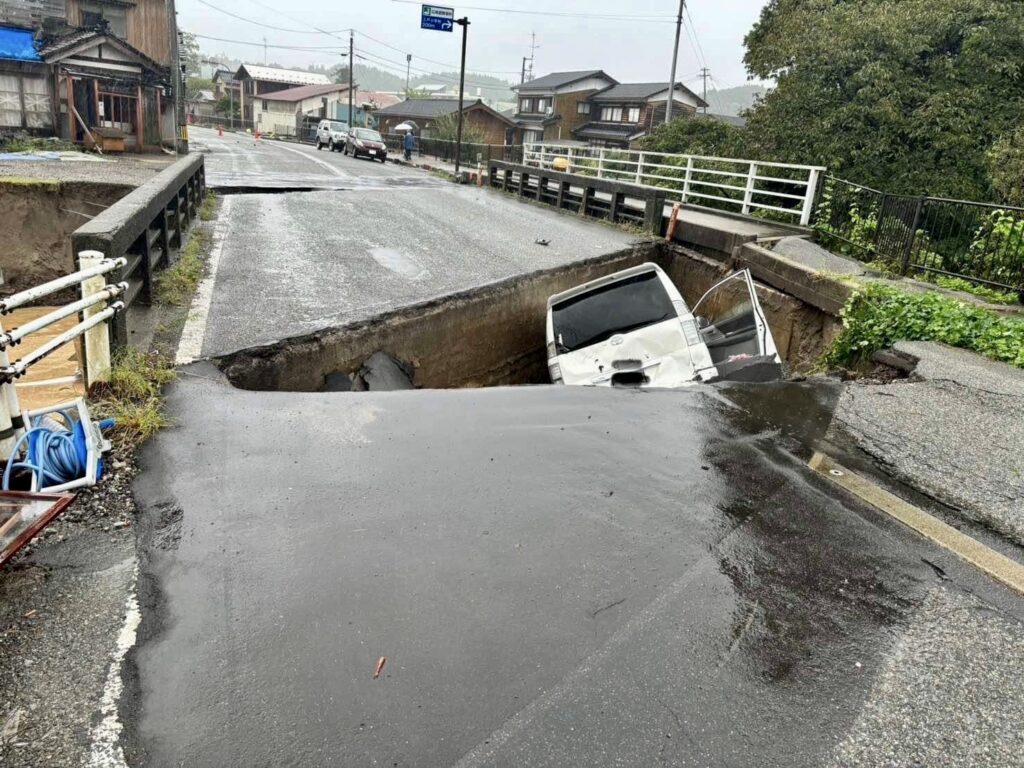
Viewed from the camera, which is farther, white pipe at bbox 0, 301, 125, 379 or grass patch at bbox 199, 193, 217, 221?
grass patch at bbox 199, 193, 217, 221

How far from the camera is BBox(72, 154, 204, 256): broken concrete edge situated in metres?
4.62

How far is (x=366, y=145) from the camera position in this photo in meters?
35.8

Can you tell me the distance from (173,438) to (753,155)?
22321mm

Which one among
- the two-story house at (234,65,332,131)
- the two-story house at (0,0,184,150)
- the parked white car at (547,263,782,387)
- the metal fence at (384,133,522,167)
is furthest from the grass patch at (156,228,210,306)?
the two-story house at (234,65,332,131)

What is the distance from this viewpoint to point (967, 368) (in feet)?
21.5

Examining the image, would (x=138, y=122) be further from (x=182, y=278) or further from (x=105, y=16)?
(x=182, y=278)

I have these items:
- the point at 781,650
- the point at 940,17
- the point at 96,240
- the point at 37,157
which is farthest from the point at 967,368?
the point at 37,157

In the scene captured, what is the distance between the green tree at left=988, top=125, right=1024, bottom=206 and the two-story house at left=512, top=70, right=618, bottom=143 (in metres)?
47.9

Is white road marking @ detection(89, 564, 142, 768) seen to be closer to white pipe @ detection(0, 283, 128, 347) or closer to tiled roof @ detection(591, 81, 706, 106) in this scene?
white pipe @ detection(0, 283, 128, 347)

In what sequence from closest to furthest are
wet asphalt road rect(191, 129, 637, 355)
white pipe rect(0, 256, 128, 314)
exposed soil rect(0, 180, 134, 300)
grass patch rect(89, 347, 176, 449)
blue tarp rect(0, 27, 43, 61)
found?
white pipe rect(0, 256, 128, 314) < grass patch rect(89, 347, 176, 449) < wet asphalt road rect(191, 129, 637, 355) < exposed soil rect(0, 180, 134, 300) < blue tarp rect(0, 27, 43, 61)

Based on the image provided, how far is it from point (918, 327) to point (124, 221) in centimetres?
783

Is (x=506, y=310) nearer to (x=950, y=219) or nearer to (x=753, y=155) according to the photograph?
(x=950, y=219)

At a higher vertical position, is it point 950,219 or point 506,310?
point 950,219

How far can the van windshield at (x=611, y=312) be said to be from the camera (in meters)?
8.02
